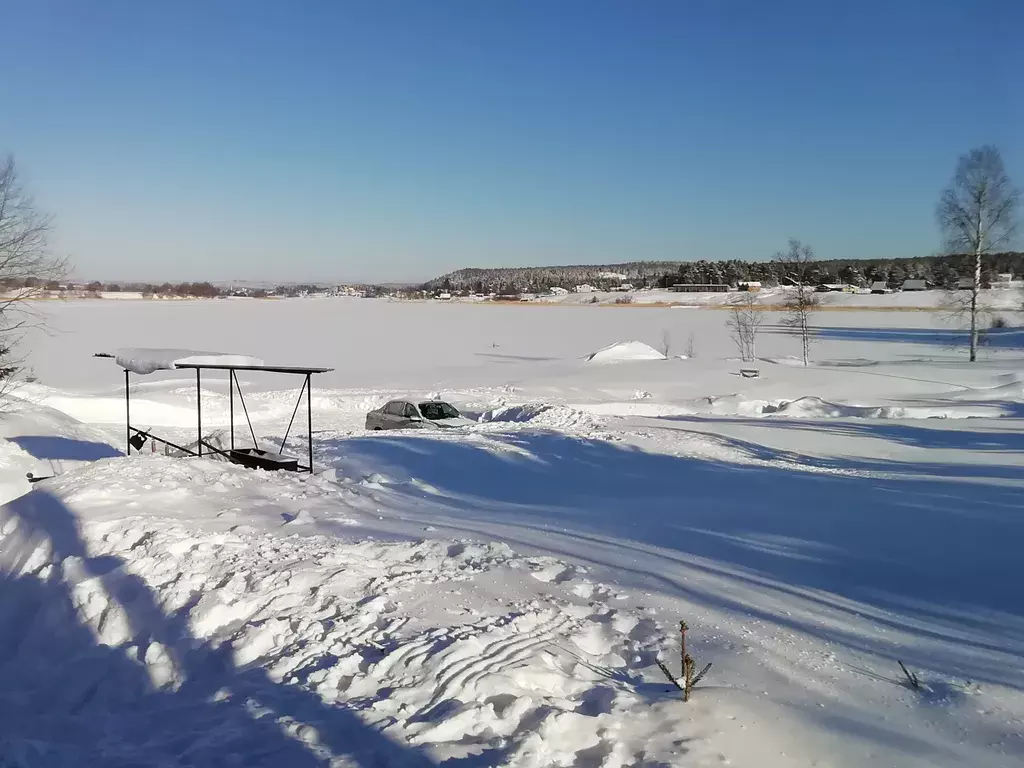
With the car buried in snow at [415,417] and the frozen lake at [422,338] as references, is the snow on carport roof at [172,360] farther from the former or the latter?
the frozen lake at [422,338]

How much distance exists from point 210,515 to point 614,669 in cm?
587

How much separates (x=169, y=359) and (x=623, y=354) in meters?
32.1

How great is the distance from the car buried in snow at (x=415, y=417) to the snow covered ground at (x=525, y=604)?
11.9ft

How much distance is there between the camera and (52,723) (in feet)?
16.4

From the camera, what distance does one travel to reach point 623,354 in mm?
44062

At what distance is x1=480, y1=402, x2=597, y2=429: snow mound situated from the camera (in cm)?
1947

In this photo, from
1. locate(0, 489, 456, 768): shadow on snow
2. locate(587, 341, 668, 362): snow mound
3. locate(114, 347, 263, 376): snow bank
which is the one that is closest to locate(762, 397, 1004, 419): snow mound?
locate(114, 347, 263, 376): snow bank

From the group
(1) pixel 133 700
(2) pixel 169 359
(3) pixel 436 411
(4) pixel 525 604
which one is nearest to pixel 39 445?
(2) pixel 169 359

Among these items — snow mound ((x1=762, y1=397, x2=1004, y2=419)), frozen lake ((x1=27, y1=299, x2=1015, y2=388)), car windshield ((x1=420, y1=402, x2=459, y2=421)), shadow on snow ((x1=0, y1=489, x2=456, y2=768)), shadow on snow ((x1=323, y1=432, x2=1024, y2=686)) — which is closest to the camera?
shadow on snow ((x1=0, y1=489, x2=456, y2=768))

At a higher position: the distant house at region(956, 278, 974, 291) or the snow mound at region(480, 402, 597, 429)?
the distant house at region(956, 278, 974, 291)

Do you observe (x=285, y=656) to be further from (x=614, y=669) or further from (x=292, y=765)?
(x=614, y=669)

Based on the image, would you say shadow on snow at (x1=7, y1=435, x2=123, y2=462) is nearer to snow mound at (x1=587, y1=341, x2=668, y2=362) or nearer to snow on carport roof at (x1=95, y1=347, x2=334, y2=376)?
snow on carport roof at (x1=95, y1=347, x2=334, y2=376)

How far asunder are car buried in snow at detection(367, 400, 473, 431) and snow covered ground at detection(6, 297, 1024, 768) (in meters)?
3.63

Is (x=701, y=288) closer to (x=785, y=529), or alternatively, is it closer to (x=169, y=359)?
(x=169, y=359)
